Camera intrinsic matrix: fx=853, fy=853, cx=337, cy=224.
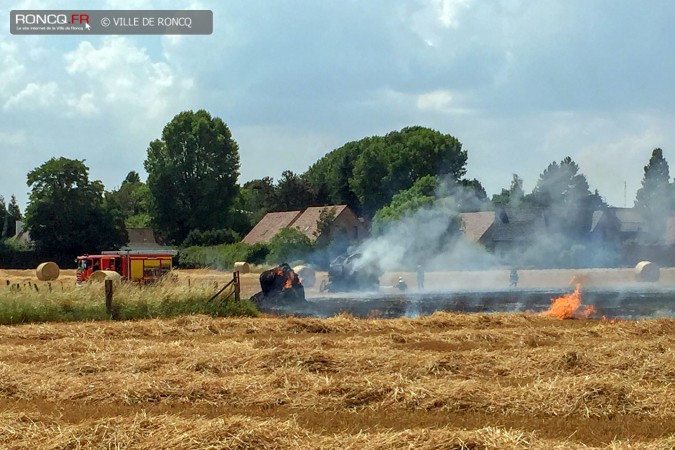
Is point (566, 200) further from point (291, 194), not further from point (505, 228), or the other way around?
point (291, 194)

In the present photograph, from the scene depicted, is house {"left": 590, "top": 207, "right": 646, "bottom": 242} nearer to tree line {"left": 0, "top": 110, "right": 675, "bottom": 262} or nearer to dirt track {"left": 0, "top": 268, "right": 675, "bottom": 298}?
tree line {"left": 0, "top": 110, "right": 675, "bottom": 262}

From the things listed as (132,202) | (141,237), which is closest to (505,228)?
(141,237)

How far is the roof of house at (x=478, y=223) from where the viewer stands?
83919mm

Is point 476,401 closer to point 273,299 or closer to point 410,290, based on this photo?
point 273,299

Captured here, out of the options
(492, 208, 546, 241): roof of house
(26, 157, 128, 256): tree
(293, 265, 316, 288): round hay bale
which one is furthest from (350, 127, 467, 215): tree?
(293, 265, 316, 288): round hay bale

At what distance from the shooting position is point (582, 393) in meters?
12.2

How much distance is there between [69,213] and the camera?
263 ft

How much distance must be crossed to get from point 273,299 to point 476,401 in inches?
Answer: 1032

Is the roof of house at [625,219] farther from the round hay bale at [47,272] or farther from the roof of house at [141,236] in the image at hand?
the roof of house at [141,236]

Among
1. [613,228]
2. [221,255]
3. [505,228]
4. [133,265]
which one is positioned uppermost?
[505,228]

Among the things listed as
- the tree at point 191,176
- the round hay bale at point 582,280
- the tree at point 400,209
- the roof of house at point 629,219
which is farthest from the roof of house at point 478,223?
the tree at point 191,176

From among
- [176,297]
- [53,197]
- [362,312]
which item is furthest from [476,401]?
[53,197]

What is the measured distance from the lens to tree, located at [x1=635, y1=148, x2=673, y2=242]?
82312mm

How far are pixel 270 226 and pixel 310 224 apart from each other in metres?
8.02
